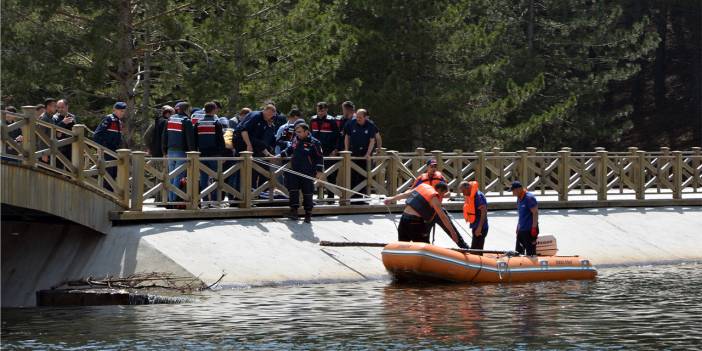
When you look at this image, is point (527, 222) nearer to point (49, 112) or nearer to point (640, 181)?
point (49, 112)

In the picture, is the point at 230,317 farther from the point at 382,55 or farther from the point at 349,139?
the point at 382,55

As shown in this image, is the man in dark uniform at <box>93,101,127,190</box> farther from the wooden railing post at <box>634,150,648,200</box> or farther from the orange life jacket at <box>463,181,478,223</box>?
the wooden railing post at <box>634,150,648,200</box>

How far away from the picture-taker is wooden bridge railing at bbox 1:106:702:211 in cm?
2259

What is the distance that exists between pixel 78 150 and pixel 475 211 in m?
6.68

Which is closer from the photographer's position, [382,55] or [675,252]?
[675,252]

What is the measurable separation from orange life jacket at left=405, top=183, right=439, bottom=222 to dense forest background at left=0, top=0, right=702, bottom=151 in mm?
12521

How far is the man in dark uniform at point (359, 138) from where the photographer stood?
27141 mm

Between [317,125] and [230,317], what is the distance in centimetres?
859

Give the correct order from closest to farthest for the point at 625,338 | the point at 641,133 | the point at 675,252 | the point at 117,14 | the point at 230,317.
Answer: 1. the point at 625,338
2. the point at 230,317
3. the point at 675,252
4. the point at 117,14
5. the point at 641,133

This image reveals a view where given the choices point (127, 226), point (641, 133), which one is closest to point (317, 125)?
point (127, 226)

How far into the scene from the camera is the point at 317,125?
90.0 ft

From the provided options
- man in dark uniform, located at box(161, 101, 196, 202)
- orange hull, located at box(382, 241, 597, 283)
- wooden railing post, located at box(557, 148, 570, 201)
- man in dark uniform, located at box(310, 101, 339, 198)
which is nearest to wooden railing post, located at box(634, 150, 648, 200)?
wooden railing post, located at box(557, 148, 570, 201)

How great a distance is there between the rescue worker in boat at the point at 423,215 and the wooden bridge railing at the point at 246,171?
2661 mm

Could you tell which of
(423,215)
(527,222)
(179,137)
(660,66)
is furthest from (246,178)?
(660,66)
